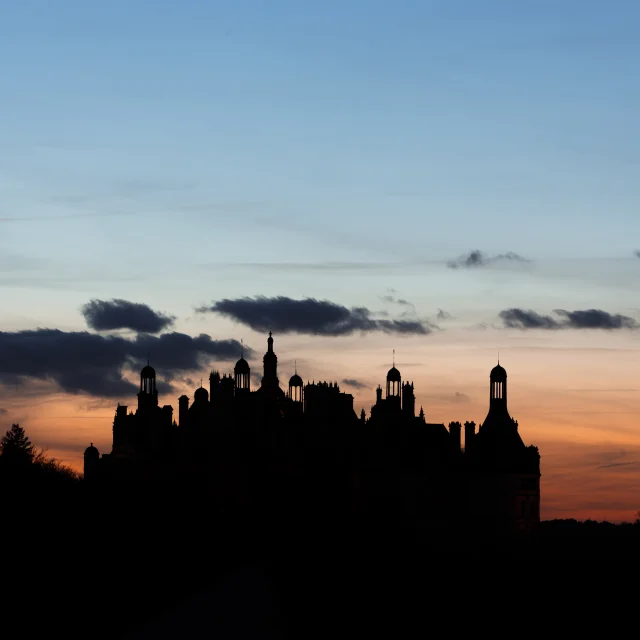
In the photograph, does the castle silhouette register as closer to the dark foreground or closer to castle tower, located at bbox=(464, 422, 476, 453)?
castle tower, located at bbox=(464, 422, 476, 453)

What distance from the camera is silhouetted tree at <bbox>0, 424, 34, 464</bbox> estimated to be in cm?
11317

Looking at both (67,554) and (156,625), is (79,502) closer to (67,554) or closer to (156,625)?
(67,554)

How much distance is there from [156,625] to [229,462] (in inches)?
3186

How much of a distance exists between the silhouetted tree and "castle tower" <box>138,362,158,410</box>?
11.6 meters

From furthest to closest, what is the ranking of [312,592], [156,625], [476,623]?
[312,592] < [476,623] < [156,625]

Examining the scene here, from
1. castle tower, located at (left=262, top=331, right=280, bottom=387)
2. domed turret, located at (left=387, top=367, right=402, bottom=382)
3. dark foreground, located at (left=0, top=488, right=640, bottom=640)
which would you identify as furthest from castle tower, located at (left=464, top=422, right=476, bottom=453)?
dark foreground, located at (left=0, top=488, right=640, bottom=640)

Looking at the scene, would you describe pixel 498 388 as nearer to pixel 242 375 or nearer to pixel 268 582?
pixel 242 375

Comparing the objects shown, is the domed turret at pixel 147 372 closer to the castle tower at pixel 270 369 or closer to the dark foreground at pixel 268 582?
the castle tower at pixel 270 369

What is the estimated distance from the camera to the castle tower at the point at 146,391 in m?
143

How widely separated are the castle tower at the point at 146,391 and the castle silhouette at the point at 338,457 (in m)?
1.48

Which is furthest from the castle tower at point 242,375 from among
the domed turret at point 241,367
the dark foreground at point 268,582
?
the dark foreground at point 268,582

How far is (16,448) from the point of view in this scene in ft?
407

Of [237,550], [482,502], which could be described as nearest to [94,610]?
[237,550]

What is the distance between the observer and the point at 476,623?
60.0 m
